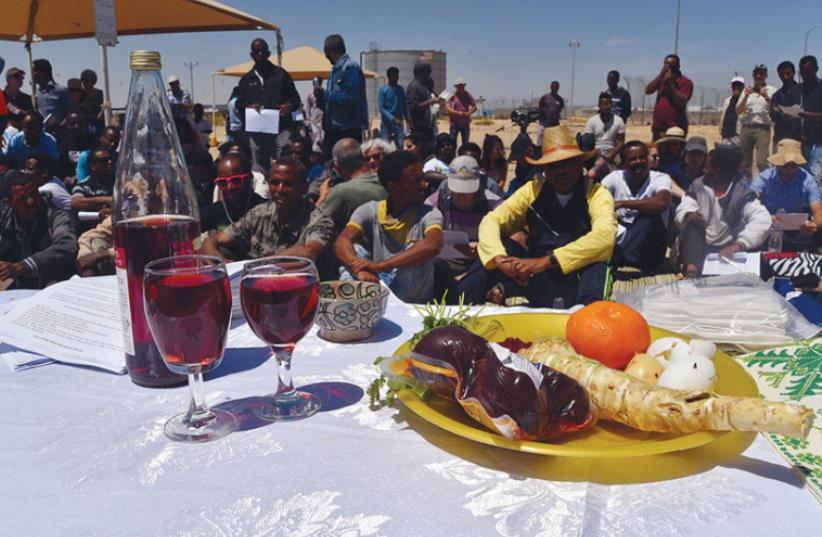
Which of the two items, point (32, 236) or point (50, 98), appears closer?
point (32, 236)

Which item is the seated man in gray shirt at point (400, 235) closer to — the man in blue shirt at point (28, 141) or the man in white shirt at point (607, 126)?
the man in blue shirt at point (28, 141)

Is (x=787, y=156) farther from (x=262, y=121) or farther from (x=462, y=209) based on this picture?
(x=262, y=121)

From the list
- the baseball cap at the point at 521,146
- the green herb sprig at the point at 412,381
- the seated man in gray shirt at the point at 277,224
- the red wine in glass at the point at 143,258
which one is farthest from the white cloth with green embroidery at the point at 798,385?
the baseball cap at the point at 521,146

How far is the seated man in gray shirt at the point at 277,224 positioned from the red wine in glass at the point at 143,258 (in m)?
2.10

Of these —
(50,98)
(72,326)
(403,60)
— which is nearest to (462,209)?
(72,326)

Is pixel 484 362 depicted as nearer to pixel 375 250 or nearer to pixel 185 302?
pixel 185 302

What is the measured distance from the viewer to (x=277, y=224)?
3.46m

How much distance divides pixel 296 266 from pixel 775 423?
0.73 m

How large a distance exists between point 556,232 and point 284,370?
2842 millimetres

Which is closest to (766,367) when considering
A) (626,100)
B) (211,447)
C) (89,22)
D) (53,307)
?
(211,447)

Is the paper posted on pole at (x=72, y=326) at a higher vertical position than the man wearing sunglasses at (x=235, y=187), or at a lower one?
lower

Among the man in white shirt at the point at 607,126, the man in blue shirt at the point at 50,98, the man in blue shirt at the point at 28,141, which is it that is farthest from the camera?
the man in white shirt at the point at 607,126

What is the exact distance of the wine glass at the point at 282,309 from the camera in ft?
3.17

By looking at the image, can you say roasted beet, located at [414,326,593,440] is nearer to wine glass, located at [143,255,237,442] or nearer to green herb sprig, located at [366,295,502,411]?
green herb sprig, located at [366,295,502,411]
